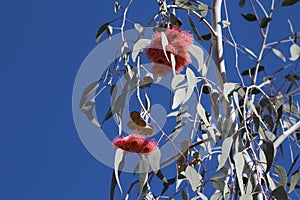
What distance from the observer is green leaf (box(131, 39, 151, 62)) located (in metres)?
1.18

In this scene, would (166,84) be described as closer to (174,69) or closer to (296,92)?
(174,69)

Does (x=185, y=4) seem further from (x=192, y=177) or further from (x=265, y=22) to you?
(x=192, y=177)

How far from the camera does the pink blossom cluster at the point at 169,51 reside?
119 cm

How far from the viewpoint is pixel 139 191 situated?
3.59 ft

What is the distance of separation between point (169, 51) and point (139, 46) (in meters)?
0.06

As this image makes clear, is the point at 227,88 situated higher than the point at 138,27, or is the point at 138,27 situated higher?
the point at 138,27

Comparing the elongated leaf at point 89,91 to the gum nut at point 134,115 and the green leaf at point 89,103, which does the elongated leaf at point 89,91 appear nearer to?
the green leaf at point 89,103

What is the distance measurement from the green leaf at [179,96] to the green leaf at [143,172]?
0.39ft

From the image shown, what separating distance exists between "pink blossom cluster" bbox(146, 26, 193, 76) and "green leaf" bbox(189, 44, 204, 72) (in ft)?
0.04

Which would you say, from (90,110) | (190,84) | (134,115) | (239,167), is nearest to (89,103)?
(90,110)

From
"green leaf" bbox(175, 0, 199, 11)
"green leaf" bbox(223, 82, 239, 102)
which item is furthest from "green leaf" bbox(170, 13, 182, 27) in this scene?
"green leaf" bbox(223, 82, 239, 102)

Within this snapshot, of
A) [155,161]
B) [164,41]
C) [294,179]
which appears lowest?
[294,179]

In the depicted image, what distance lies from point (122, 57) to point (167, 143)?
20cm

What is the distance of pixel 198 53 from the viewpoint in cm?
123
